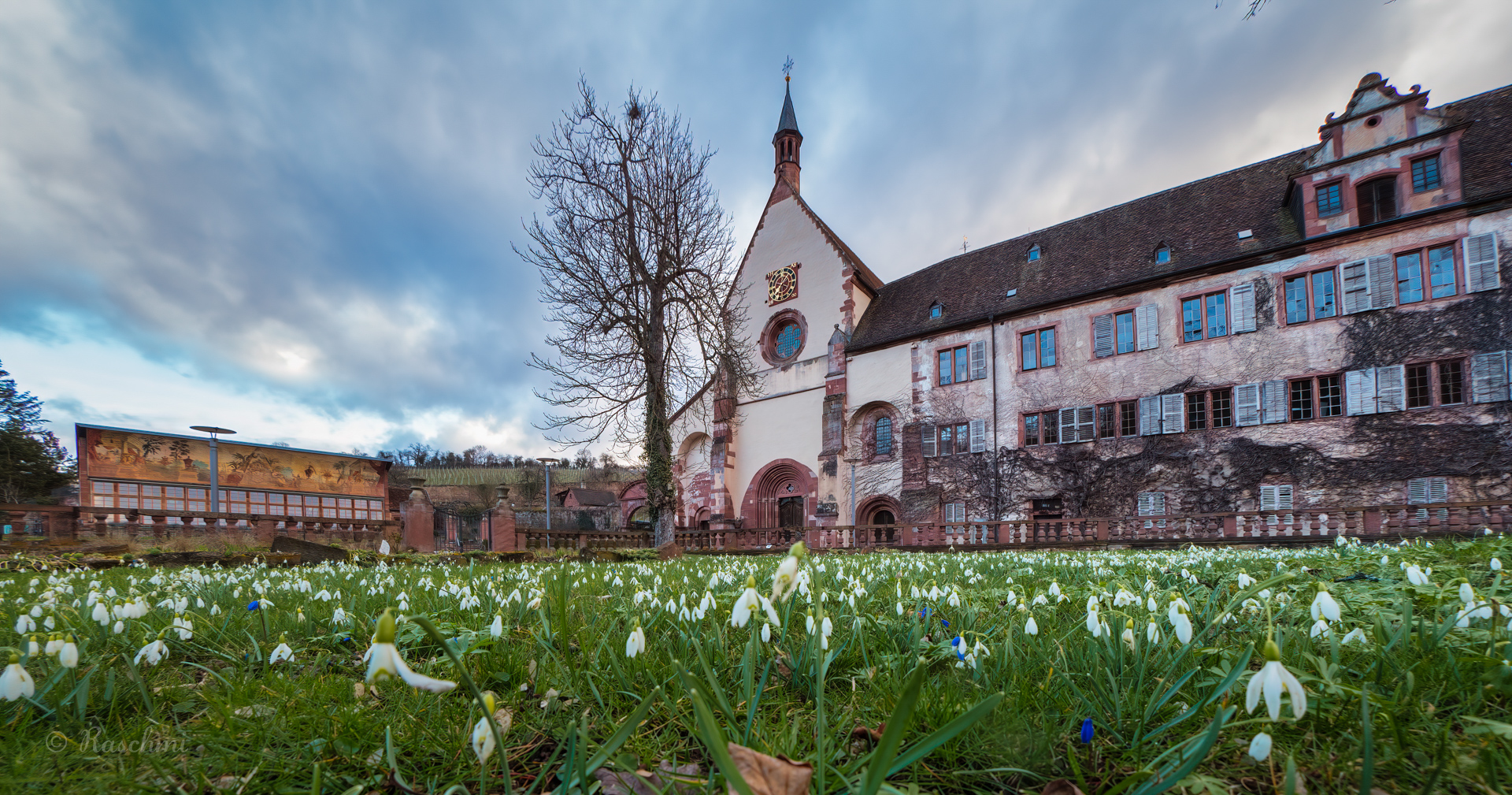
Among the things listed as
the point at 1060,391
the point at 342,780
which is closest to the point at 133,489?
the point at 342,780

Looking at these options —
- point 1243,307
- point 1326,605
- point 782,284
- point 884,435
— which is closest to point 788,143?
point 782,284

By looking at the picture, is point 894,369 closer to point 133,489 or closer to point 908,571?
point 908,571

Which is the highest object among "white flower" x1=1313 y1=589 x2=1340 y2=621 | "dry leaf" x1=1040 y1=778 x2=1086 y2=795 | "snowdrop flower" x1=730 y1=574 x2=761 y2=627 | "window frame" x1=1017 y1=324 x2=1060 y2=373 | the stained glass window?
the stained glass window

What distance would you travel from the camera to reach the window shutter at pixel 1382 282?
683 inches

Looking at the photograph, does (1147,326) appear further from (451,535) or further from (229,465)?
(229,465)

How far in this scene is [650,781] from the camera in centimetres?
140

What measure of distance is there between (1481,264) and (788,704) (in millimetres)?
24354

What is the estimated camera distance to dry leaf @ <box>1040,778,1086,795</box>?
1330 millimetres

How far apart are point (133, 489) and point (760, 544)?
2249 centimetres

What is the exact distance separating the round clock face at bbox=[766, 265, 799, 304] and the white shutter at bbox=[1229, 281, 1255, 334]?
17118 mm

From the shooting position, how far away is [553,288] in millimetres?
20469

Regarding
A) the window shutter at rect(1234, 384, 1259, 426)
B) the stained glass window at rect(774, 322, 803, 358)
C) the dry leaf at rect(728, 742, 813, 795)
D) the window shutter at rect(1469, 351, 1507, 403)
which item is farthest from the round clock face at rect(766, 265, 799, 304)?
the dry leaf at rect(728, 742, 813, 795)

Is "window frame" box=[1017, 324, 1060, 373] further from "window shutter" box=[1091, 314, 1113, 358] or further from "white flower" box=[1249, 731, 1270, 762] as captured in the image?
"white flower" box=[1249, 731, 1270, 762]

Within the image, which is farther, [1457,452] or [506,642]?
[1457,452]
